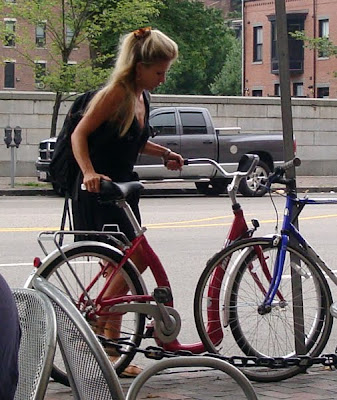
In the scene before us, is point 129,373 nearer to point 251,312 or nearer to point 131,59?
point 251,312

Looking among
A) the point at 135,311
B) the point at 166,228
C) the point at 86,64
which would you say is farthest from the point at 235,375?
the point at 86,64

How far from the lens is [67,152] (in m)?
6.01

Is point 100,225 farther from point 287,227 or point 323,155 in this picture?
point 323,155

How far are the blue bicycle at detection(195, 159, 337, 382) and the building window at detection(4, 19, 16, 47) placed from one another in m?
21.0

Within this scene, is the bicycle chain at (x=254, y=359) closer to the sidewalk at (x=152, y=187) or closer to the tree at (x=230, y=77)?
the sidewalk at (x=152, y=187)

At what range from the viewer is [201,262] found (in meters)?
12.0

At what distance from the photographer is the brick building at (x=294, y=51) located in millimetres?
61281

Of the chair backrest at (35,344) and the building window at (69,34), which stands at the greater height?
the building window at (69,34)

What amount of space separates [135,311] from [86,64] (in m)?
22.6

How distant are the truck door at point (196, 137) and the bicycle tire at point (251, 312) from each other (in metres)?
17.9

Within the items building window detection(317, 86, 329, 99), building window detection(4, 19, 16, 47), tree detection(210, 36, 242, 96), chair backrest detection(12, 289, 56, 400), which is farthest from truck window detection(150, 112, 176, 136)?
tree detection(210, 36, 242, 96)

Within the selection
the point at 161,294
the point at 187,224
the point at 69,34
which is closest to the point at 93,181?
the point at 161,294

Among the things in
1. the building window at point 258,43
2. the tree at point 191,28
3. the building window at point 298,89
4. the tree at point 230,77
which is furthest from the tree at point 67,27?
the tree at point 230,77

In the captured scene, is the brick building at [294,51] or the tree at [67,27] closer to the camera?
the tree at [67,27]
